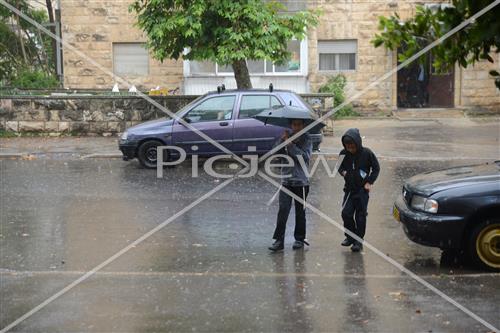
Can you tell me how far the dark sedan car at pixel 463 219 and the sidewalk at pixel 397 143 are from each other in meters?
8.39

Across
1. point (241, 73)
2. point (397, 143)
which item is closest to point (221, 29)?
point (241, 73)

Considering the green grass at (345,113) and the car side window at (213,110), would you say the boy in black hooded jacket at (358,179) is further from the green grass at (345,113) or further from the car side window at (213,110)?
the green grass at (345,113)

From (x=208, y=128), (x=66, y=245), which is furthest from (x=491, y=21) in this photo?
(x=208, y=128)

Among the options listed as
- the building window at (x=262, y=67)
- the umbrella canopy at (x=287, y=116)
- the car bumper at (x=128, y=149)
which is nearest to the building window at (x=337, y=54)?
the building window at (x=262, y=67)

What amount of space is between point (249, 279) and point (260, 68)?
58.8 feet

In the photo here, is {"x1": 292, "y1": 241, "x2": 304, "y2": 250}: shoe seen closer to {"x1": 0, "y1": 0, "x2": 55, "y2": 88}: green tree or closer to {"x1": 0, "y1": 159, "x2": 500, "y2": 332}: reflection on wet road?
{"x1": 0, "y1": 159, "x2": 500, "y2": 332}: reflection on wet road

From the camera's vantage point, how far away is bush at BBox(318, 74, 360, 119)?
78.7 feet

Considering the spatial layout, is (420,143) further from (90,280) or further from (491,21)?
(491,21)

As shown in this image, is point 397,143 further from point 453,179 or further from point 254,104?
point 453,179

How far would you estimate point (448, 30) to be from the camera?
383 cm

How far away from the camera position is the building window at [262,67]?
25016mm

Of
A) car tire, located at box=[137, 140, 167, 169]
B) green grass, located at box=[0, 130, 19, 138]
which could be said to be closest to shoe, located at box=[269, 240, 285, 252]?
car tire, located at box=[137, 140, 167, 169]

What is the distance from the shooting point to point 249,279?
789cm

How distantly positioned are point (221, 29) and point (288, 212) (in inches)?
393
